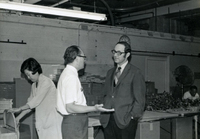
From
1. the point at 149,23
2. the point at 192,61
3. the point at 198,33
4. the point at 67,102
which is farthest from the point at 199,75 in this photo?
the point at 67,102

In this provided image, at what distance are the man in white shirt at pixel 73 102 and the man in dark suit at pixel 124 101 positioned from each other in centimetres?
49

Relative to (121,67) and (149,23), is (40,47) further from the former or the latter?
(149,23)

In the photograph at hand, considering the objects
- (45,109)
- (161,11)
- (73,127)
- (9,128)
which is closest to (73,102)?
(73,127)

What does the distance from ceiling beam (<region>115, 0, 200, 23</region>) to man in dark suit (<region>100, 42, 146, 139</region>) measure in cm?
643

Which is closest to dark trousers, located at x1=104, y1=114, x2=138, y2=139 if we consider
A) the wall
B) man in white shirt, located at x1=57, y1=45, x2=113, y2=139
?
man in white shirt, located at x1=57, y1=45, x2=113, y2=139

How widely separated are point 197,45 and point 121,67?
8074 mm

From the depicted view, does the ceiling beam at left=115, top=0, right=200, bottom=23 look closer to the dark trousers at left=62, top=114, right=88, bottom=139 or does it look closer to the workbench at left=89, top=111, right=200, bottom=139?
the workbench at left=89, top=111, right=200, bottom=139

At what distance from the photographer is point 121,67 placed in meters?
3.25

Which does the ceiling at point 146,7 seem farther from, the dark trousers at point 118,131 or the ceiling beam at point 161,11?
the dark trousers at point 118,131

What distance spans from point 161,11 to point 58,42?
183 inches

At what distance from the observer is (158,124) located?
4.68m

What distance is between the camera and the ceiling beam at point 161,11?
29.2ft

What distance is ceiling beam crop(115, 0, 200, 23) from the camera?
29.2ft

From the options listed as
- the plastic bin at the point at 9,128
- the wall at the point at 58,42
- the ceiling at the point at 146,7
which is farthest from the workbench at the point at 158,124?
the ceiling at the point at 146,7
